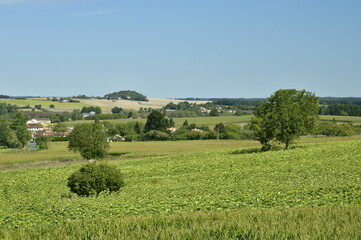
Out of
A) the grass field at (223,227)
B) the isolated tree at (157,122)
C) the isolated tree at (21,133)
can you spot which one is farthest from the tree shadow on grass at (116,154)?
the grass field at (223,227)

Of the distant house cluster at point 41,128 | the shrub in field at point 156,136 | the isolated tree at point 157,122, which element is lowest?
the distant house cluster at point 41,128

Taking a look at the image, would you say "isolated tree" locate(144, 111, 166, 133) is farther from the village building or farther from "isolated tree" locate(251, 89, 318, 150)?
the village building

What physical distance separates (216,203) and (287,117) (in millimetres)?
34271

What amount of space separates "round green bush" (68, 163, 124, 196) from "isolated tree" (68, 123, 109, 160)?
30.0 m

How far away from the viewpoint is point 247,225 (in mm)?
14188

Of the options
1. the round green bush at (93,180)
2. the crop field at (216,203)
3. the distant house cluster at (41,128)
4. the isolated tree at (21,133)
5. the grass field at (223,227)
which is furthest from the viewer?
the distant house cluster at (41,128)

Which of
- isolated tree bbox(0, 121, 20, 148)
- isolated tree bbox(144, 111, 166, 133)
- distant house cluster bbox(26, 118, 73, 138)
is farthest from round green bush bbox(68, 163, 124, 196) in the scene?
distant house cluster bbox(26, 118, 73, 138)

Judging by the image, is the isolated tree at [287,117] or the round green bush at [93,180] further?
the isolated tree at [287,117]

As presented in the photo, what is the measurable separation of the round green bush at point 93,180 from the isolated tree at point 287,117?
89.9ft

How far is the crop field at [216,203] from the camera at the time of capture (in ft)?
46.5

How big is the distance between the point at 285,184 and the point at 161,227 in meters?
15.1

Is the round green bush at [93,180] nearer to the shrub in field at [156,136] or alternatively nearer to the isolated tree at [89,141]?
the isolated tree at [89,141]

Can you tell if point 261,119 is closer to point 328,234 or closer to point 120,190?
point 120,190

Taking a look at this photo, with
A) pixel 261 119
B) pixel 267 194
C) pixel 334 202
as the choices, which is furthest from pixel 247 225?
pixel 261 119
